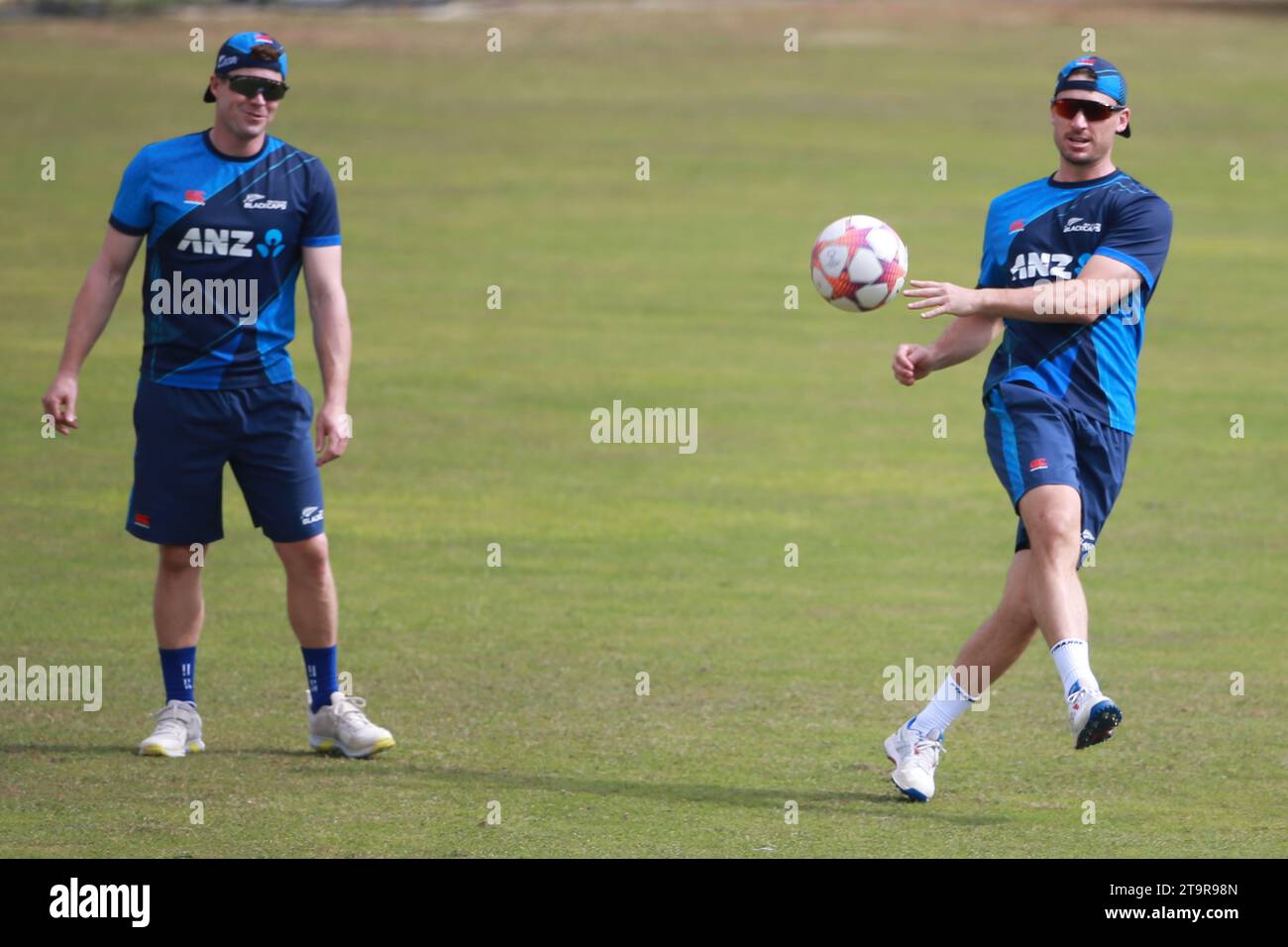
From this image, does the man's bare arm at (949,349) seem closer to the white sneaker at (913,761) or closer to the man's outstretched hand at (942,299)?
the man's outstretched hand at (942,299)

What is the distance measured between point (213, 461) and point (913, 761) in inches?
121

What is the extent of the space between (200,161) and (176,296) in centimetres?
55

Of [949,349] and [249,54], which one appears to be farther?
[949,349]

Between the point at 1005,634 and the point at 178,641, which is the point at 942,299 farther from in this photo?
the point at 178,641

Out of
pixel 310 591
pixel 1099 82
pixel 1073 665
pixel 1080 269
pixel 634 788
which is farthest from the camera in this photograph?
pixel 310 591

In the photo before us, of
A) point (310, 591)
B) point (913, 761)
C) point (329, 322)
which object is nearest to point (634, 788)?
point (913, 761)

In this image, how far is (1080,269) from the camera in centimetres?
738

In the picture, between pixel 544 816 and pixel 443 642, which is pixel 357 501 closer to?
pixel 443 642

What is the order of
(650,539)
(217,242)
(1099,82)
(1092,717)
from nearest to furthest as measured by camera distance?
1. (1092,717)
2. (1099,82)
3. (217,242)
4. (650,539)

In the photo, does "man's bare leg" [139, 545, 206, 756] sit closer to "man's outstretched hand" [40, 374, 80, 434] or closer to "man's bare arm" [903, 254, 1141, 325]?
Result: "man's outstretched hand" [40, 374, 80, 434]

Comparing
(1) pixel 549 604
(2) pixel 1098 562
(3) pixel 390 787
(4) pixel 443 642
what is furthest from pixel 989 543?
(3) pixel 390 787

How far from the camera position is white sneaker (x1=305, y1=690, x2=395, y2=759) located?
786 cm

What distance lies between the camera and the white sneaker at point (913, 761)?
7348mm

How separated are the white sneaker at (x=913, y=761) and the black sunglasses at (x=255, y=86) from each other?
3.55 meters
